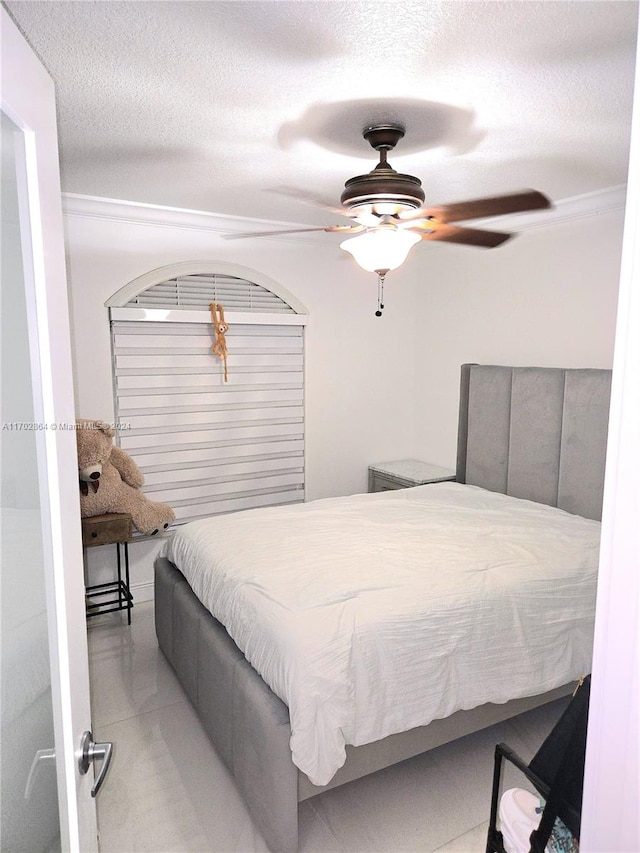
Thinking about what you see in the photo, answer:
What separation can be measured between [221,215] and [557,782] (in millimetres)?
3384

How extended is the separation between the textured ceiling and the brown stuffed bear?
135 cm

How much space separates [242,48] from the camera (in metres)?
1.61

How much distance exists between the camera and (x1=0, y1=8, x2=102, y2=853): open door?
82 centimetres

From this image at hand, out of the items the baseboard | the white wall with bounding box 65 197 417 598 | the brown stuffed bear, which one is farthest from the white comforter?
the white wall with bounding box 65 197 417 598

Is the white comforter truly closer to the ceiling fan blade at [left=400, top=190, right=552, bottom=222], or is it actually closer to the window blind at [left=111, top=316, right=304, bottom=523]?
the window blind at [left=111, top=316, right=304, bottom=523]

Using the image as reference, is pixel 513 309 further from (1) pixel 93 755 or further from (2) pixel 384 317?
(1) pixel 93 755

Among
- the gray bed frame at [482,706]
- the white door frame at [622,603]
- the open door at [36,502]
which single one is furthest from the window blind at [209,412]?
the white door frame at [622,603]

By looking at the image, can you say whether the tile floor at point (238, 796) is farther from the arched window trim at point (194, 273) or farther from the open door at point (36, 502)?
the arched window trim at point (194, 273)

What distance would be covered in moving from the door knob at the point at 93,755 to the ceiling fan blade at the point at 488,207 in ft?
6.43

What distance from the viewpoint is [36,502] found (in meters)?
0.90

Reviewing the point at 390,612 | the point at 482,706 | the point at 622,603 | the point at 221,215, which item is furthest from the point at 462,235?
the point at 622,603

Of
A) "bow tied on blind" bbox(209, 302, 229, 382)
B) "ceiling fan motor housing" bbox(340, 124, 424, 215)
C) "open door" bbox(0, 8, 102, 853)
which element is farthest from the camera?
"bow tied on blind" bbox(209, 302, 229, 382)

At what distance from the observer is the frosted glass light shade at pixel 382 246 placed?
210 cm

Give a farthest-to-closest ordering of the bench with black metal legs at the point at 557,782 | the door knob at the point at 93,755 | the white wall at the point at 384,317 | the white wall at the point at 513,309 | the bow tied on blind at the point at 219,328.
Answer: the bow tied on blind at the point at 219,328
the white wall at the point at 384,317
the white wall at the point at 513,309
the bench with black metal legs at the point at 557,782
the door knob at the point at 93,755
